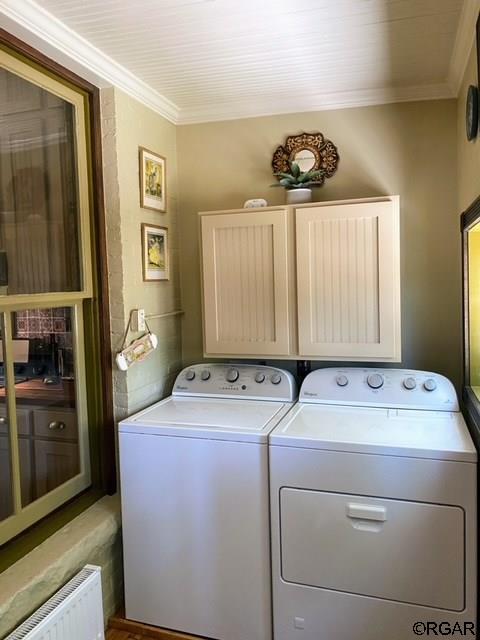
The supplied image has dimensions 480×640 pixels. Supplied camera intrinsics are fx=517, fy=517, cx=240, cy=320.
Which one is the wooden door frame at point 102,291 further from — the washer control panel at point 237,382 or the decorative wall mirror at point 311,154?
the decorative wall mirror at point 311,154

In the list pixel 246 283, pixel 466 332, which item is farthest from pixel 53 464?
pixel 466 332

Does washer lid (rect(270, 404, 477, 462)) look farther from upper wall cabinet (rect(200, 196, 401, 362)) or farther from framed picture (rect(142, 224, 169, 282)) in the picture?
framed picture (rect(142, 224, 169, 282))

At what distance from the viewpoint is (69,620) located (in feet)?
5.60

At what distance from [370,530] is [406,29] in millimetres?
1766

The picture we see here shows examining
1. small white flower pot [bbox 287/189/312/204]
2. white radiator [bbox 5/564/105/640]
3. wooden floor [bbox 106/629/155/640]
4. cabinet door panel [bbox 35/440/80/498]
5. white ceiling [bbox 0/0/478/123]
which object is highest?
white ceiling [bbox 0/0/478/123]

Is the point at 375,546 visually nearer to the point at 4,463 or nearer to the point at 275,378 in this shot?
the point at 275,378

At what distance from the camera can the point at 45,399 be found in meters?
2.02

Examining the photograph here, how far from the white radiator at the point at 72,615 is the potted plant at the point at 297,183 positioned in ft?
5.81

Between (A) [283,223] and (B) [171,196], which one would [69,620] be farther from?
(B) [171,196]

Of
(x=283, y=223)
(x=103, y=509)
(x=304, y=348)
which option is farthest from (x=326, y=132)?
(x=103, y=509)

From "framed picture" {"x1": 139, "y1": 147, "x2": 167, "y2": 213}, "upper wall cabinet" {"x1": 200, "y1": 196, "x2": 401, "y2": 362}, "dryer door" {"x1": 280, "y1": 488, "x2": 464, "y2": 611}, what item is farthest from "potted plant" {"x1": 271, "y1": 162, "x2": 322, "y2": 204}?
"dryer door" {"x1": 280, "y1": 488, "x2": 464, "y2": 611}

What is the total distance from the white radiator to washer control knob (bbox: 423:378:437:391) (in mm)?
1481

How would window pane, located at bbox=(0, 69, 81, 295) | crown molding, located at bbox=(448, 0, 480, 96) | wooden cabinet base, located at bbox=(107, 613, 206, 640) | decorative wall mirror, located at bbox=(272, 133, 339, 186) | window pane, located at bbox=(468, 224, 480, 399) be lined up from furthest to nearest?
1. decorative wall mirror, located at bbox=(272, 133, 339, 186)
2. window pane, located at bbox=(468, 224, 480, 399)
3. wooden cabinet base, located at bbox=(107, 613, 206, 640)
4. window pane, located at bbox=(0, 69, 81, 295)
5. crown molding, located at bbox=(448, 0, 480, 96)

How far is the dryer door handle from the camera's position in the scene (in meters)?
1.75
